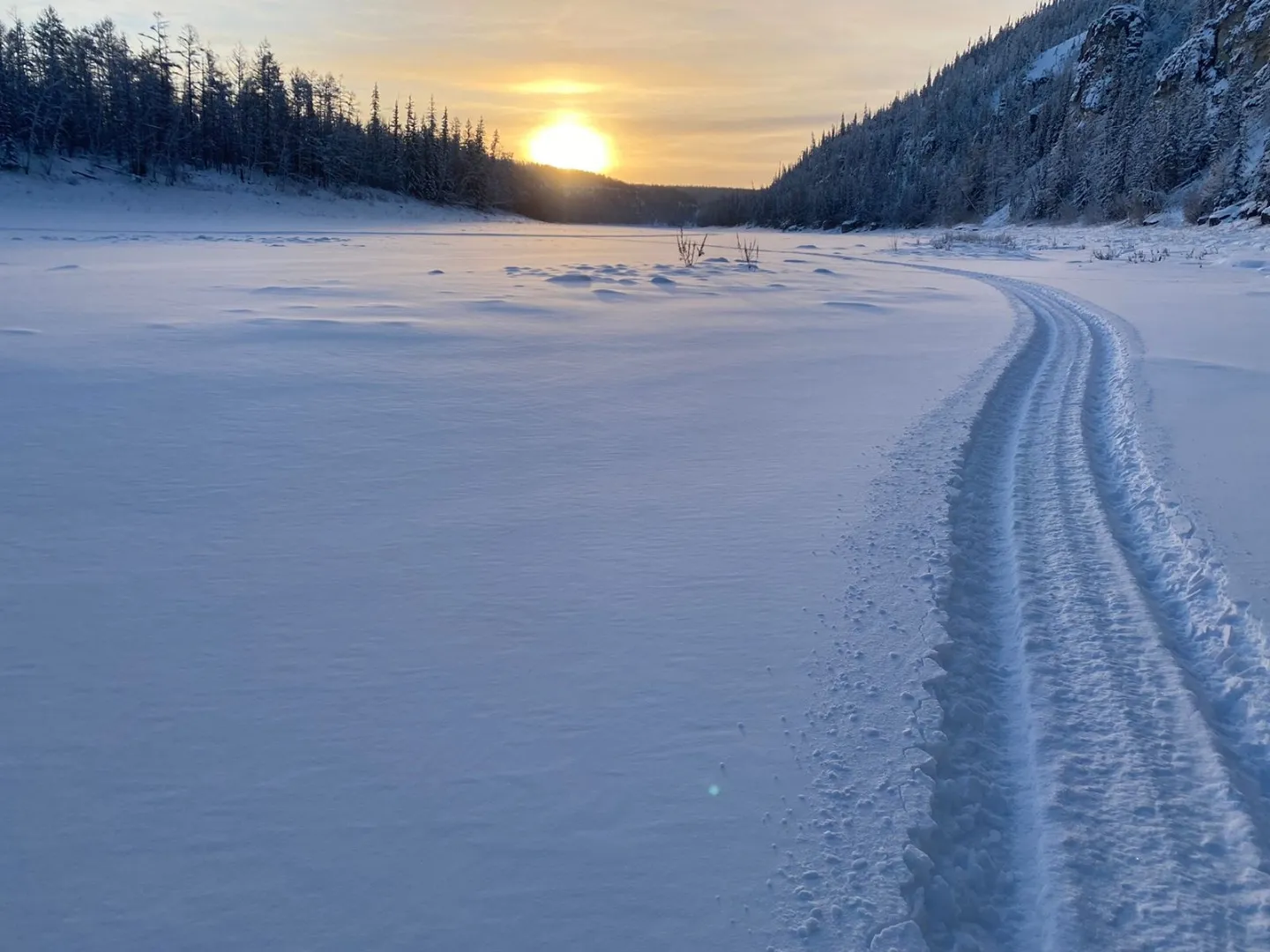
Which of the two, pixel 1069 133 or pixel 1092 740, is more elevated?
pixel 1069 133

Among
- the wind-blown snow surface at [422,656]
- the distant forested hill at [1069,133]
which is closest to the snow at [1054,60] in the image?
the distant forested hill at [1069,133]

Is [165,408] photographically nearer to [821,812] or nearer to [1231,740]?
[821,812]

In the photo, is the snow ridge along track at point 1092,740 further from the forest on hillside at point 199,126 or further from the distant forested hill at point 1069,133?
the forest on hillside at point 199,126

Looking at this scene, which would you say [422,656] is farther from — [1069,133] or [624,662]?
[1069,133]

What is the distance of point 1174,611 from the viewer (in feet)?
9.30

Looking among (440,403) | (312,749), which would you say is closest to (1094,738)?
(312,749)

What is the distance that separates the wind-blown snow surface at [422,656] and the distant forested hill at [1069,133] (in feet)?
102

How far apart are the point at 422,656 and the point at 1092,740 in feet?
6.67

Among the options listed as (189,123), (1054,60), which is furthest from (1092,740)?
(1054,60)

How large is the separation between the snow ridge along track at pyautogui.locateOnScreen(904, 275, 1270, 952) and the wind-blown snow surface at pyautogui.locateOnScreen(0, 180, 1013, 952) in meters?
0.19

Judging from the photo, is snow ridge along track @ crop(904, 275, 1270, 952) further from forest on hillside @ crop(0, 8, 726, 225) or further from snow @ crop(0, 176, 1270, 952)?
forest on hillside @ crop(0, 8, 726, 225)

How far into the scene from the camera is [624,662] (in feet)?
8.05

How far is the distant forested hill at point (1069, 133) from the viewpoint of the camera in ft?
134

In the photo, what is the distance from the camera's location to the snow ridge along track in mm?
1660
